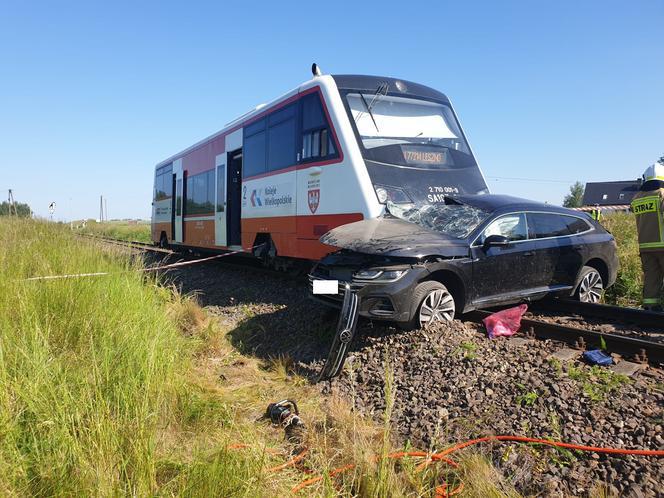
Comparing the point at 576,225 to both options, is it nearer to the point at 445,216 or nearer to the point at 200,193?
the point at 445,216

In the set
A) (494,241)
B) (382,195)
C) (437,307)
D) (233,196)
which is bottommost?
(437,307)

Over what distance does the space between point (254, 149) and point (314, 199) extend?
2.91 metres

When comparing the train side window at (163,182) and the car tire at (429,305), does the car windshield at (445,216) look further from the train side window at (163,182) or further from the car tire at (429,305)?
the train side window at (163,182)

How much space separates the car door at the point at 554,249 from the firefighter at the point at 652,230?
1181mm

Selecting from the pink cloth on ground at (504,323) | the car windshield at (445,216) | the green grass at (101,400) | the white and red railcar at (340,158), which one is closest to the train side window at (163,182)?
the white and red railcar at (340,158)

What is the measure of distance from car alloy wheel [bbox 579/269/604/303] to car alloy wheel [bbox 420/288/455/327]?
271 centimetres

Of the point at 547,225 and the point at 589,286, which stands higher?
the point at 547,225

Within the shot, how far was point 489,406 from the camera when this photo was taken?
380 centimetres

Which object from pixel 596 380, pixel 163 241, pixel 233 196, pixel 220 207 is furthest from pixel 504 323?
pixel 163 241

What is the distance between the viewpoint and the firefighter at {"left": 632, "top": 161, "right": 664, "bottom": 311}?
7152mm

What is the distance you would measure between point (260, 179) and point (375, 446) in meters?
7.14

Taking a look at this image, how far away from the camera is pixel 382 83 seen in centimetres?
800

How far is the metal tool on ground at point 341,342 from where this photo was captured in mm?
4957

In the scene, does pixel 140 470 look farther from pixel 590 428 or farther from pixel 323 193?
pixel 323 193
